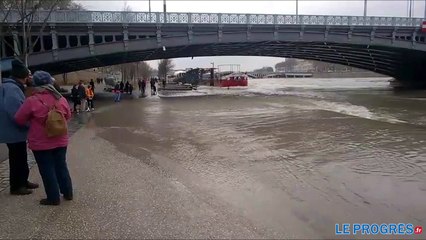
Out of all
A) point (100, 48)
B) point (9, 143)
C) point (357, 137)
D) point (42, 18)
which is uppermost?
point (42, 18)

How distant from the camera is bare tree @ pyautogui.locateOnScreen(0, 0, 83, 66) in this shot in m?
25.2

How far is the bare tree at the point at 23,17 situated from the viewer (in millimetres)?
25234

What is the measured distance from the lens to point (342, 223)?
16.8 feet

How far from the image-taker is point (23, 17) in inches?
979

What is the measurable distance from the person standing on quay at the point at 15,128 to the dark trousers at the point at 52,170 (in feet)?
2.29

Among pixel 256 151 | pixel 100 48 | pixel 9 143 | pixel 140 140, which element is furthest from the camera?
pixel 100 48

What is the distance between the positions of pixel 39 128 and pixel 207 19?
108 ft

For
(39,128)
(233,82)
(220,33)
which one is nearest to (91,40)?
(220,33)

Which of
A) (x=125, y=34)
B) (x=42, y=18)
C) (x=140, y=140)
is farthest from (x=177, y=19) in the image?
(x=140, y=140)

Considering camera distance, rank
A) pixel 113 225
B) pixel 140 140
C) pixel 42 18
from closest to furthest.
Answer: pixel 113 225 < pixel 140 140 < pixel 42 18

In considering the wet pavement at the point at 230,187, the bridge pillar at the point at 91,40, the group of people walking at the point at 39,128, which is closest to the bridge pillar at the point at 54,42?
the bridge pillar at the point at 91,40

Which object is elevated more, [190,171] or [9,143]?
[9,143]

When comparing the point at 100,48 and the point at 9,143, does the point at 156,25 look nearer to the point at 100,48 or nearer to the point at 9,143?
the point at 100,48

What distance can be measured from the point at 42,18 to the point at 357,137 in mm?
27492
